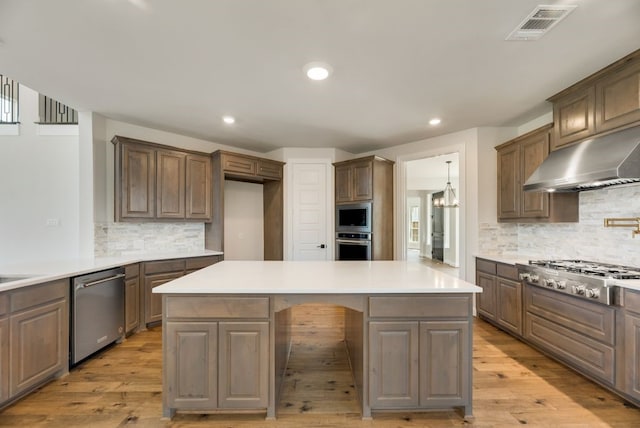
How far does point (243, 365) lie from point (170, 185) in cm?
274

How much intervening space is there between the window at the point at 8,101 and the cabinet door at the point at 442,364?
596 centimetres

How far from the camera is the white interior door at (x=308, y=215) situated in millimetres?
4625

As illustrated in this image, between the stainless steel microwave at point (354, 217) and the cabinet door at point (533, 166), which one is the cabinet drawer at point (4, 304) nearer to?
the stainless steel microwave at point (354, 217)

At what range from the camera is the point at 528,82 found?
8.09 ft

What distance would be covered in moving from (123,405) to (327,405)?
1.44 m

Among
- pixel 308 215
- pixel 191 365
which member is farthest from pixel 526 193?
pixel 191 365

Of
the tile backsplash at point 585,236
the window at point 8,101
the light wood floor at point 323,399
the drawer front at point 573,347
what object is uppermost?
the window at point 8,101

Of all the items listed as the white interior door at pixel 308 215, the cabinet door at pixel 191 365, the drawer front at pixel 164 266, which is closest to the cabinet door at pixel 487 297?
the white interior door at pixel 308 215

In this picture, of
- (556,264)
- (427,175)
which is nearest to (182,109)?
(556,264)

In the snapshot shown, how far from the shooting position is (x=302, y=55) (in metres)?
2.06

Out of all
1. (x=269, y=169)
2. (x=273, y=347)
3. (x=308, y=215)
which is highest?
(x=269, y=169)

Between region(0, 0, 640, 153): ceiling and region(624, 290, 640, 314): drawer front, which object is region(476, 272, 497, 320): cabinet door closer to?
region(624, 290, 640, 314): drawer front

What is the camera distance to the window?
4199 mm

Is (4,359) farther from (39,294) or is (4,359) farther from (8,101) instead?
(8,101)
